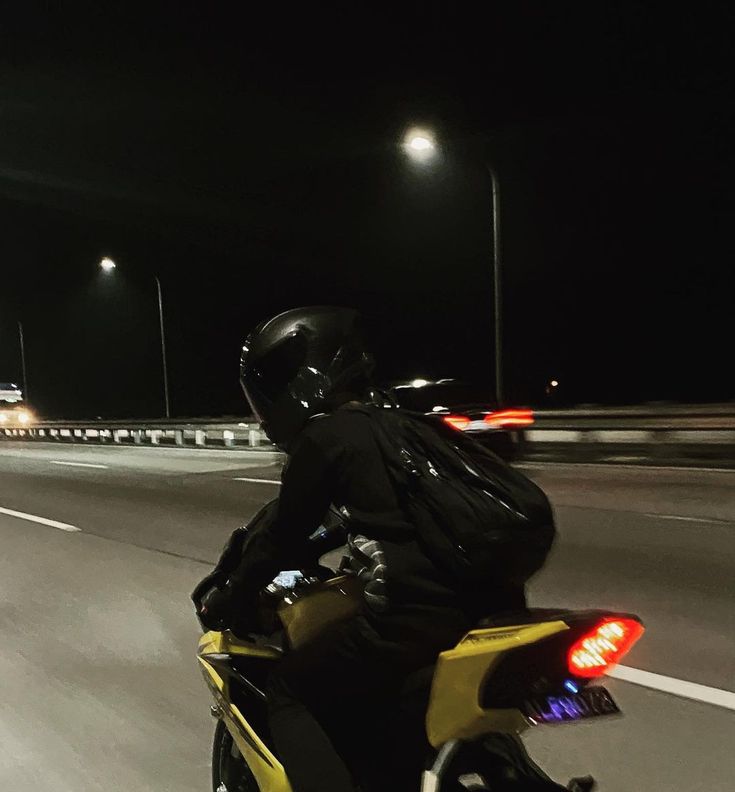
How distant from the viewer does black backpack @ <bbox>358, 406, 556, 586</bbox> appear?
2.24m

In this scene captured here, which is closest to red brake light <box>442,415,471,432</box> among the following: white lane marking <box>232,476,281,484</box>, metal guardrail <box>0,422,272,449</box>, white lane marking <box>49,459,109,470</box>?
white lane marking <box>232,476,281,484</box>

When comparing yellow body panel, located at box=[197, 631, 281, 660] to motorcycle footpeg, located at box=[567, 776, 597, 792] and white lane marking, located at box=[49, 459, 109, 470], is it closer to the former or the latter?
motorcycle footpeg, located at box=[567, 776, 597, 792]

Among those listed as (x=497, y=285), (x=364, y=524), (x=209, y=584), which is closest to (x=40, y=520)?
(x=209, y=584)

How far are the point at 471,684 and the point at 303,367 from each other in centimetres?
97

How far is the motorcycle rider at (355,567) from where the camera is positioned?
7.73 ft

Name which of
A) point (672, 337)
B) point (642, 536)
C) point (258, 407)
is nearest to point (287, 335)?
point (258, 407)

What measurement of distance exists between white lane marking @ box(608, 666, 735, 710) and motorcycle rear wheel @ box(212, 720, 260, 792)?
2694 millimetres

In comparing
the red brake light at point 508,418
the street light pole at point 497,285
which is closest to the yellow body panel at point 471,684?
the red brake light at point 508,418

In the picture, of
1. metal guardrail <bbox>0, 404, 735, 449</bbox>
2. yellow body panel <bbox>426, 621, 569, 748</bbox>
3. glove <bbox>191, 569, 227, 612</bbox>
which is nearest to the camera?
yellow body panel <bbox>426, 621, 569, 748</bbox>

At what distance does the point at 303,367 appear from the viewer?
2596 mm

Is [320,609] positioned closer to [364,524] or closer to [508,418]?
[364,524]

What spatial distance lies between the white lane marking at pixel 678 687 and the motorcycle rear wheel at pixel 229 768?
2694mm

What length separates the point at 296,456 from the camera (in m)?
2.48

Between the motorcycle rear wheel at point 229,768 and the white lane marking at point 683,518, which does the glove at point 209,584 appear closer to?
the motorcycle rear wheel at point 229,768
